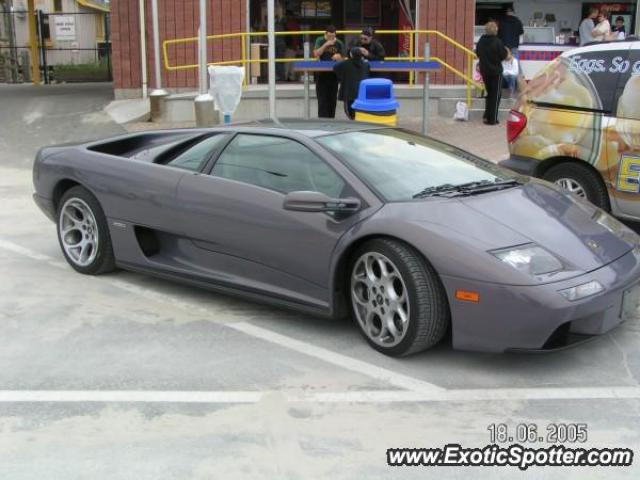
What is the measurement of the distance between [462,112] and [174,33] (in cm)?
608

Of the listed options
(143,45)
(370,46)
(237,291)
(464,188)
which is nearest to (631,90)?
(464,188)

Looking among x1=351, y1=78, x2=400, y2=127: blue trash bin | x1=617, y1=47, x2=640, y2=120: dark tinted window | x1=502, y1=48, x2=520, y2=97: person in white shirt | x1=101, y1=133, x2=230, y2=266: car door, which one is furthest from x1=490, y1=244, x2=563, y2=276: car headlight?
x1=502, y1=48, x2=520, y2=97: person in white shirt

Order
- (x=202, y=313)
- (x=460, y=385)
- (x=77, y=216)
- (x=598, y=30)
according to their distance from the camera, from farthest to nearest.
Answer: (x=598, y=30)
(x=77, y=216)
(x=202, y=313)
(x=460, y=385)

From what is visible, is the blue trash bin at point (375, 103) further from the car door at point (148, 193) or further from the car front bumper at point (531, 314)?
the car front bumper at point (531, 314)

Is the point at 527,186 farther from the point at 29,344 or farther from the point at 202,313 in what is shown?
the point at 29,344

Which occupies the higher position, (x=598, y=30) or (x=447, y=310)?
(x=598, y=30)

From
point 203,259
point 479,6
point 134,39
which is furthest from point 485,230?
point 479,6

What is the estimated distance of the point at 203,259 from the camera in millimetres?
5309

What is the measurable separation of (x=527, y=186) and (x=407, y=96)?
10.1 meters

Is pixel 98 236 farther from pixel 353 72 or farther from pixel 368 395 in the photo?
pixel 353 72

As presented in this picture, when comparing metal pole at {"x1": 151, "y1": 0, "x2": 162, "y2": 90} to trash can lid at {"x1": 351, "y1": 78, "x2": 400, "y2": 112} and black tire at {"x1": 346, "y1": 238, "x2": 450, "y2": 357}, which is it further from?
black tire at {"x1": 346, "y1": 238, "x2": 450, "y2": 357}

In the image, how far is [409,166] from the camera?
4.97 metres

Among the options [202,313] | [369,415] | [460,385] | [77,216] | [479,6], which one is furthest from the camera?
[479,6]

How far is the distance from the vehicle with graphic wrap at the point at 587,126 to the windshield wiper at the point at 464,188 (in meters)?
2.14
